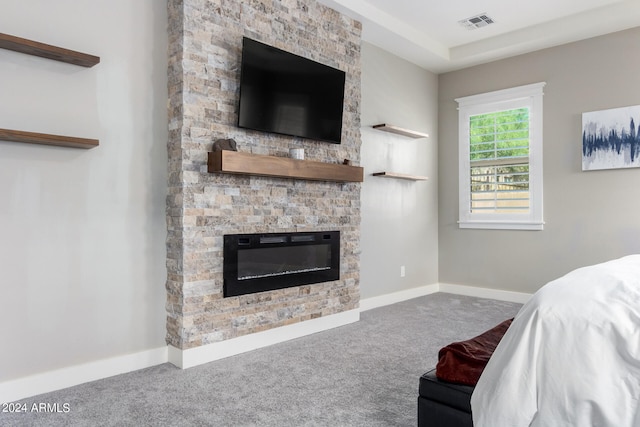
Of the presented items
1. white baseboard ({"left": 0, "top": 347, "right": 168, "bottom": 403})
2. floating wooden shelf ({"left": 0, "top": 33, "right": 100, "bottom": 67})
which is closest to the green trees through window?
white baseboard ({"left": 0, "top": 347, "right": 168, "bottom": 403})

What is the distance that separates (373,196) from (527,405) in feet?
11.2

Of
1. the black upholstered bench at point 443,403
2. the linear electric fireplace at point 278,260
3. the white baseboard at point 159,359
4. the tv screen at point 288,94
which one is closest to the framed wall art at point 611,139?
A: the tv screen at point 288,94

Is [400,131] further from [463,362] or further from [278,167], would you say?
[463,362]

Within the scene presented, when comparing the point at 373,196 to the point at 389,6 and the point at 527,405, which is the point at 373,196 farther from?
the point at 527,405

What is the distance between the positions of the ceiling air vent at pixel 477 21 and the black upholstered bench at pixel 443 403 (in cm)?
378

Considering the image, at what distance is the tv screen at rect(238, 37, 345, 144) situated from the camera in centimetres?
319

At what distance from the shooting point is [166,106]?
120 inches

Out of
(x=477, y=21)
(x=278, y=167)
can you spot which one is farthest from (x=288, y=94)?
(x=477, y=21)

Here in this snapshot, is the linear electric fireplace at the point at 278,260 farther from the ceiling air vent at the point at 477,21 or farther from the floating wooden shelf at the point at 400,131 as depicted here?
the ceiling air vent at the point at 477,21

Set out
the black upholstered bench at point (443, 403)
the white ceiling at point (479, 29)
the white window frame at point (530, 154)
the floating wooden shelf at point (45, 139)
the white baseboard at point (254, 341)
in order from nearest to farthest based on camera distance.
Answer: the black upholstered bench at point (443, 403)
the floating wooden shelf at point (45, 139)
the white baseboard at point (254, 341)
the white ceiling at point (479, 29)
the white window frame at point (530, 154)

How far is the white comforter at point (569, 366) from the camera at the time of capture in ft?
4.27

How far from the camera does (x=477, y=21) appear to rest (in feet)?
14.7

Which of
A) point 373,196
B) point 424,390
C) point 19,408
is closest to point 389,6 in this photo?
point 373,196

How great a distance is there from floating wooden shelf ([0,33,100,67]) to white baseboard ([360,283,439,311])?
3.19m
